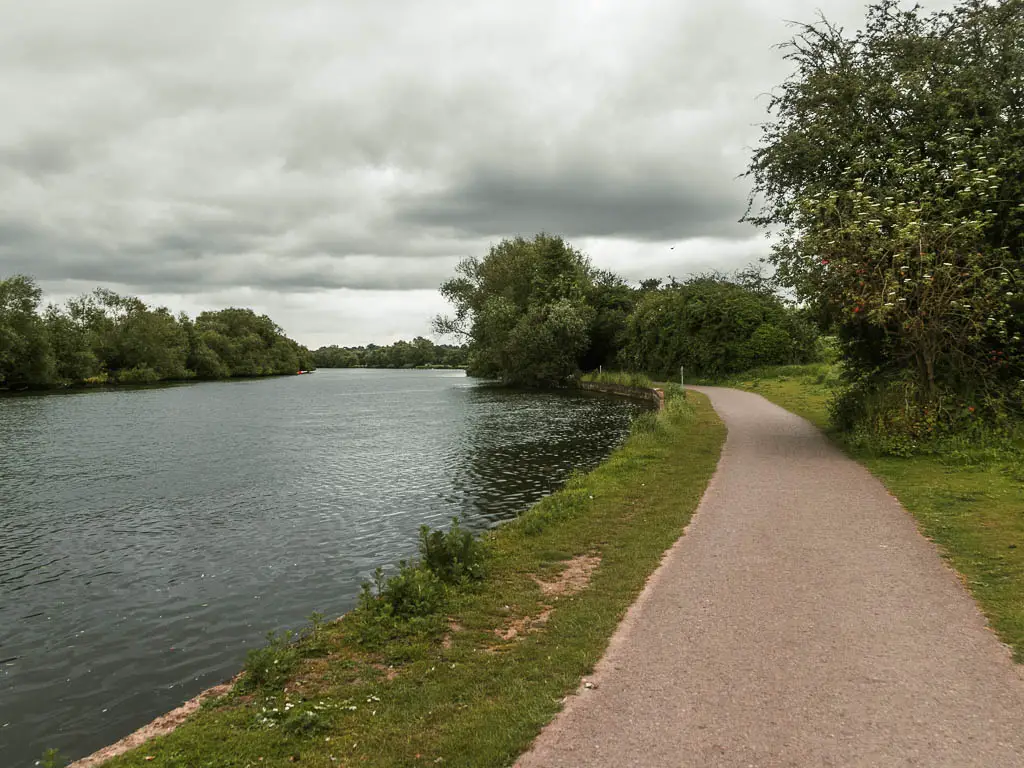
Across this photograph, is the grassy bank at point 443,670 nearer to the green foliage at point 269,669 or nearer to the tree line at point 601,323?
the green foliage at point 269,669

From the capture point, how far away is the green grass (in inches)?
1848

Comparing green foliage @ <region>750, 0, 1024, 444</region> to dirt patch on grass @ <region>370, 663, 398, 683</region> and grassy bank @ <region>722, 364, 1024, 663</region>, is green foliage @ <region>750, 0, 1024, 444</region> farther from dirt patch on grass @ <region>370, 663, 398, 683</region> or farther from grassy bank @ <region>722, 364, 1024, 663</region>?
dirt patch on grass @ <region>370, 663, 398, 683</region>

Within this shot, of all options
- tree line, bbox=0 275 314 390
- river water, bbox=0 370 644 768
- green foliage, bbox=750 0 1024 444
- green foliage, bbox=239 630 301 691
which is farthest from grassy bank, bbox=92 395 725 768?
tree line, bbox=0 275 314 390

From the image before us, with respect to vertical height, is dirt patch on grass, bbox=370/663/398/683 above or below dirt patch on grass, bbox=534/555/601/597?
below

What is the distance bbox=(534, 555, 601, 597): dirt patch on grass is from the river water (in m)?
3.04

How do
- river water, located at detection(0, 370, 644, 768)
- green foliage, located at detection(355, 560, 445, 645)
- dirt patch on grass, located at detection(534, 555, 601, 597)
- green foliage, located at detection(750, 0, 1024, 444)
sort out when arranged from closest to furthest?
green foliage, located at detection(355, 560, 445, 645) → river water, located at detection(0, 370, 644, 768) → dirt patch on grass, located at detection(534, 555, 601, 597) → green foliage, located at detection(750, 0, 1024, 444)

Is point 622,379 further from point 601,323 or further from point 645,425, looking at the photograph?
point 645,425

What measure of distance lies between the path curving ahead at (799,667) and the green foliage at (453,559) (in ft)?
7.49

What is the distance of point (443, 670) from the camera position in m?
6.02

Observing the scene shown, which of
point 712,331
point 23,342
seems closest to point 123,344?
point 23,342

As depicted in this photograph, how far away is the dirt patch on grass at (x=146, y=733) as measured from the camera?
5.29 metres

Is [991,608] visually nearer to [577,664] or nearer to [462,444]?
[577,664]

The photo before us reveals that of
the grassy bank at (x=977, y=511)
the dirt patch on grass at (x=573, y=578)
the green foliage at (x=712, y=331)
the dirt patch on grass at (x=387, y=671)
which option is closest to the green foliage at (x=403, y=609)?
the dirt patch on grass at (x=387, y=671)

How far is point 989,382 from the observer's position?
51.0ft
